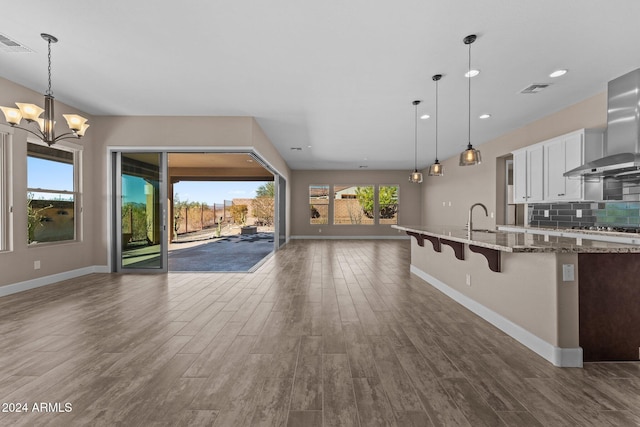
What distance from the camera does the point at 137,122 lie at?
17.7 ft

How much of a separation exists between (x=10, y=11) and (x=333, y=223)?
10386mm

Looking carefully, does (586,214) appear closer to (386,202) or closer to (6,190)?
(386,202)

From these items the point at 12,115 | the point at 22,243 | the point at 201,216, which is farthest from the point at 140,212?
the point at 201,216

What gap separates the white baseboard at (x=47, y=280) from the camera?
4125 mm

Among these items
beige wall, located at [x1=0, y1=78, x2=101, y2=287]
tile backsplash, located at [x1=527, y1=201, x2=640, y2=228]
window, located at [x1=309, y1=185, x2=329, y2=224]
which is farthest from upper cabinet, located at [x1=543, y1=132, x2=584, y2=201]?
beige wall, located at [x1=0, y1=78, x2=101, y2=287]

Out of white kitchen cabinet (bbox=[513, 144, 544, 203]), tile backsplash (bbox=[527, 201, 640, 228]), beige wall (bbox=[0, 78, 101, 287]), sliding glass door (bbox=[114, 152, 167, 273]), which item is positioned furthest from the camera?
sliding glass door (bbox=[114, 152, 167, 273])

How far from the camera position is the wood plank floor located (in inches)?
67.4

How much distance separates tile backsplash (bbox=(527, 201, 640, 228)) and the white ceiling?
5.44 feet

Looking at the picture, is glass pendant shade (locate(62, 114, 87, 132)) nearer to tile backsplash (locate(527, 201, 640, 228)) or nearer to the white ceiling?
the white ceiling

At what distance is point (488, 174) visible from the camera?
732cm

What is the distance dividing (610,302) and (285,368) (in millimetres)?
2558

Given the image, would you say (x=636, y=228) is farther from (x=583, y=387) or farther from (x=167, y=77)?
(x=167, y=77)

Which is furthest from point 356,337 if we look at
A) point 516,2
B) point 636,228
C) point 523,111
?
point 523,111

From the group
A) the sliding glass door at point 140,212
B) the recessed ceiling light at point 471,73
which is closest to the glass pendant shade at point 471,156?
the recessed ceiling light at point 471,73
